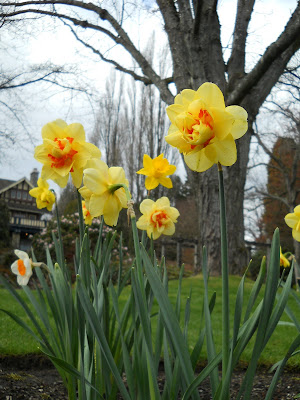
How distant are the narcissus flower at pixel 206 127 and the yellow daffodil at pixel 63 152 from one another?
427 mm

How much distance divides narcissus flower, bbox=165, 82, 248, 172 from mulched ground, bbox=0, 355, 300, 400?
3.98ft

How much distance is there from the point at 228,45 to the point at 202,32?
78 cm

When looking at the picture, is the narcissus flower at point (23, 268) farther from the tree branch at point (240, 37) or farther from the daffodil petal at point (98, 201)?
the tree branch at point (240, 37)

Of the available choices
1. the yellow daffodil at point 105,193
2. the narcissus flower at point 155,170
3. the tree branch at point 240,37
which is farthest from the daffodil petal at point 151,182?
the tree branch at point 240,37

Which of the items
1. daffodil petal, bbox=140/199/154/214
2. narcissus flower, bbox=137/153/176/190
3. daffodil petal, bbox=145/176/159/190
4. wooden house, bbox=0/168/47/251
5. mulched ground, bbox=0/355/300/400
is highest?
wooden house, bbox=0/168/47/251

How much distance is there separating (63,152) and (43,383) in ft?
3.86

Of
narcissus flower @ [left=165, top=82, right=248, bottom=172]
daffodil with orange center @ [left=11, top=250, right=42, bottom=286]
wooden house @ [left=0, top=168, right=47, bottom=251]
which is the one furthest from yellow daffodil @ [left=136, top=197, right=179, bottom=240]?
wooden house @ [left=0, top=168, right=47, bottom=251]

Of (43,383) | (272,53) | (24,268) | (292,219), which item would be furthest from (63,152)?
(272,53)

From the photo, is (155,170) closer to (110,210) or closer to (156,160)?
(156,160)

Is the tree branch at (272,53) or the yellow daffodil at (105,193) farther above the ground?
the tree branch at (272,53)

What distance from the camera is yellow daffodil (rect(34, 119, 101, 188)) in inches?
45.5

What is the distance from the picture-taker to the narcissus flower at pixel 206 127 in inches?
29.9

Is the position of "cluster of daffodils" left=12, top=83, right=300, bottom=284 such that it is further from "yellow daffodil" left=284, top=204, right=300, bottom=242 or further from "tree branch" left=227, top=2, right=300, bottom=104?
"tree branch" left=227, top=2, right=300, bottom=104

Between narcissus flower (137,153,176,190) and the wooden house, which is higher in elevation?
the wooden house
